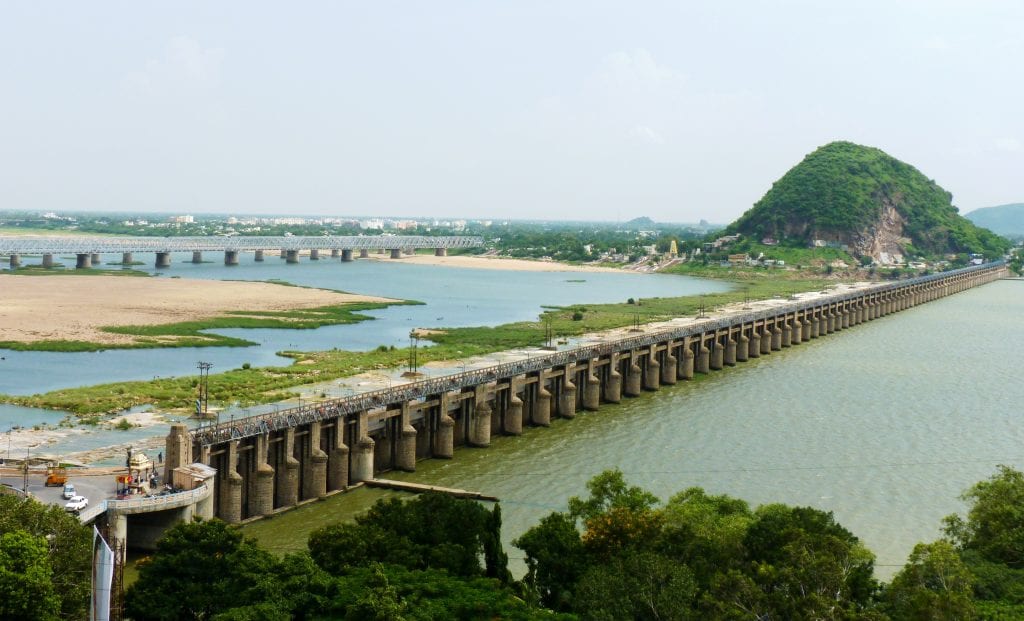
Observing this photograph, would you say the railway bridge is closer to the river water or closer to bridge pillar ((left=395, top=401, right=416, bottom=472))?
Answer: bridge pillar ((left=395, top=401, right=416, bottom=472))

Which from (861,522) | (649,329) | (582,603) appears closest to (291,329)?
(649,329)

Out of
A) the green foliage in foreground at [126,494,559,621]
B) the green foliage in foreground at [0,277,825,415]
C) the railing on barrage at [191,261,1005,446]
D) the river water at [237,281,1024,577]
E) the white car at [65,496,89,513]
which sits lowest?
the river water at [237,281,1024,577]

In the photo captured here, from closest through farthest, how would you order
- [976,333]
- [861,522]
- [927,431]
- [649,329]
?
[861,522] → [927,431] → [649,329] → [976,333]

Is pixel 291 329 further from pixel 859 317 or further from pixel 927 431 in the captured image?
pixel 859 317

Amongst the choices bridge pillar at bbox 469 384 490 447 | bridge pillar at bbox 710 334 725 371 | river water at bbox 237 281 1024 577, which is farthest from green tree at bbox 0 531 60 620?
bridge pillar at bbox 710 334 725 371

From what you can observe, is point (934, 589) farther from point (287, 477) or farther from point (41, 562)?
point (287, 477)

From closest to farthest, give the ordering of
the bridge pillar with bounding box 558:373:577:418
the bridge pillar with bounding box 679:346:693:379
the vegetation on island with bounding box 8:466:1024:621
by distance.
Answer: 1. the vegetation on island with bounding box 8:466:1024:621
2. the bridge pillar with bounding box 558:373:577:418
3. the bridge pillar with bounding box 679:346:693:379

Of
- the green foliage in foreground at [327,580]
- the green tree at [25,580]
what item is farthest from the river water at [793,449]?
the green tree at [25,580]
